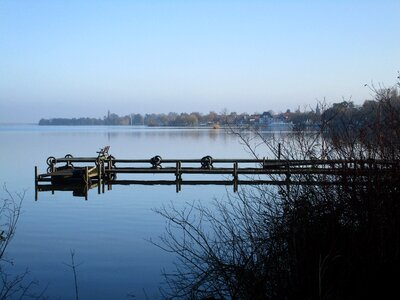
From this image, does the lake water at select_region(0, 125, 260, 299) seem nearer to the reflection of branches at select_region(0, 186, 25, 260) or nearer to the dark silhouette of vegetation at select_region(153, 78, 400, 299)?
the reflection of branches at select_region(0, 186, 25, 260)

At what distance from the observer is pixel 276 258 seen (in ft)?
21.1

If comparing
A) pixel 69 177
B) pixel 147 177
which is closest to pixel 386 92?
pixel 69 177

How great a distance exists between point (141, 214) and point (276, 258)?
46.8 ft

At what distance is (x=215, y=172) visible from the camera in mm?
23219

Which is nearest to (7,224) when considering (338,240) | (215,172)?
(338,240)

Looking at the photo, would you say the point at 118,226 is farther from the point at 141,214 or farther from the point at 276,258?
the point at 276,258

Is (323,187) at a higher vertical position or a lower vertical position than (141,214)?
higher

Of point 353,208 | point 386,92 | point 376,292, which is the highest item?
point 386,92

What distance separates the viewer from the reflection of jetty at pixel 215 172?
658cm

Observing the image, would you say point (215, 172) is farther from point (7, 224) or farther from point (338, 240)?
point (338, 240)

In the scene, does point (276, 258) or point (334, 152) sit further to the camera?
point (334, 152)

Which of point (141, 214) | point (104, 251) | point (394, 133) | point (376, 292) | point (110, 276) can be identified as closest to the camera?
point (376, 292)

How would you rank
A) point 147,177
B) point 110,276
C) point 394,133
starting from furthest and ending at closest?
point 147,177
point 110,276
point 394,133

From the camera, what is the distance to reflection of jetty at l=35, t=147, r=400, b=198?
21.6 feet
